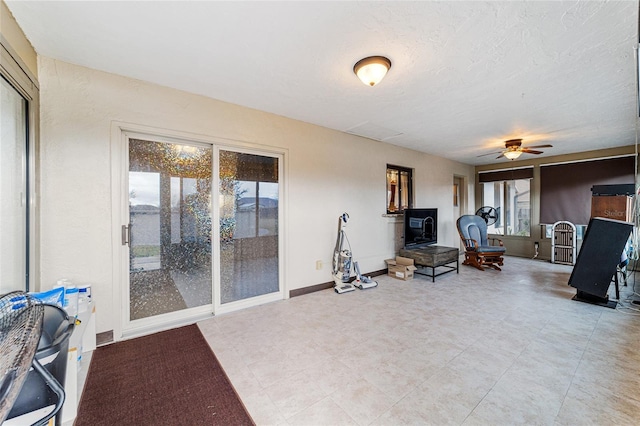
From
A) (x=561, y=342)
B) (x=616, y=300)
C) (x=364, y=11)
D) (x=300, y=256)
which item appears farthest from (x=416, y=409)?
(x=616, y=300)

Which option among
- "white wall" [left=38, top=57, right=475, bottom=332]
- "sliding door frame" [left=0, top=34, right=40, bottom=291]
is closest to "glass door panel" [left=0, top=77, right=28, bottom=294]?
"sliding door frame" [left=0, top=34, right=40, bottom=291]

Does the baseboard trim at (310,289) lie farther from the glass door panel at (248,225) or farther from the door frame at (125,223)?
the door frame at (125,223)

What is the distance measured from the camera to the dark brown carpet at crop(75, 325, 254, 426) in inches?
57.9

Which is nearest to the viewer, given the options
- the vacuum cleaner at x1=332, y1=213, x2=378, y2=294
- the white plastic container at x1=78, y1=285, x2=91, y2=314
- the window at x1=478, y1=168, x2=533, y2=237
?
the white plastic container at x1=78, y1=285, x2=91, y2=314

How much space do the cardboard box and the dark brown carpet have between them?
3248 millimetres

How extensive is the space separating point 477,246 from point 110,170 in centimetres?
594

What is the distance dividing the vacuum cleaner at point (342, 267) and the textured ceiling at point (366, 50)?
68.7 inches

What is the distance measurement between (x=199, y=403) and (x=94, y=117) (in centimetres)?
251

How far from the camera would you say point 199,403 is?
5.18 ft

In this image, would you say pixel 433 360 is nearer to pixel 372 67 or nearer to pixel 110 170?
pixel 372 67

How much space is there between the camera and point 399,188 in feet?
16.7

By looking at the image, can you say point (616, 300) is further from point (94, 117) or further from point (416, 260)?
point (94, 117)

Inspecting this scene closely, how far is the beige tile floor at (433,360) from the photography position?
150cm

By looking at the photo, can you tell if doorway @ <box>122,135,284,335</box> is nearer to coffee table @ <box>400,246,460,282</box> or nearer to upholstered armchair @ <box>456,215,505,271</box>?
coffee table @ <box>400,246,460,282</box>
